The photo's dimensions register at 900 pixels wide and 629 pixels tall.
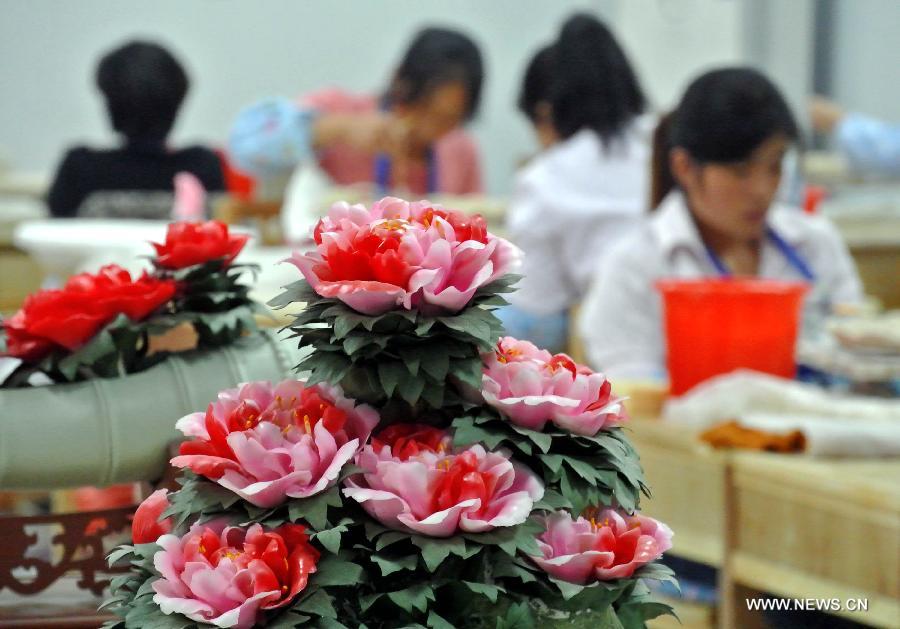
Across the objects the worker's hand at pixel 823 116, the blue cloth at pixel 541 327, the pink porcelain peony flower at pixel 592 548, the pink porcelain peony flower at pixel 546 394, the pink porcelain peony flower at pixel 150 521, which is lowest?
the blue cloth at pixel 541 327

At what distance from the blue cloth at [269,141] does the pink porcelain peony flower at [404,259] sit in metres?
2.37

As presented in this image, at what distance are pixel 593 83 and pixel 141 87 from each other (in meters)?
1.21

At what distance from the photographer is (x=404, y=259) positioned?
71 cm

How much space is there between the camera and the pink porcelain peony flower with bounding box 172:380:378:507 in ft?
2.26

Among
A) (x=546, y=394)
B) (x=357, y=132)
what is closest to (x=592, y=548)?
(x=546, y=394)

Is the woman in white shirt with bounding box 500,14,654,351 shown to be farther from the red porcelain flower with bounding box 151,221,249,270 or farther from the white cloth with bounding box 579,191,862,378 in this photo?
the red porcelain flower with bounding box 151,221,249,270

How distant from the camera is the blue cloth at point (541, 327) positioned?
127 inches

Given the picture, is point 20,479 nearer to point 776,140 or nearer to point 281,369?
point 281,369

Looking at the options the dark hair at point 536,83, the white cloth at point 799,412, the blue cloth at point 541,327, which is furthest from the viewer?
the dark hair at point 536,83

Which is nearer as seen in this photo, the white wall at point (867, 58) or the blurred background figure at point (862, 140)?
the blurred background figure at point (862, 140)

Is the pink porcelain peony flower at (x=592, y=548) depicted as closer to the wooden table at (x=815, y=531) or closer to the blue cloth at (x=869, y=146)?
the wooden table at (x=815, y=531)

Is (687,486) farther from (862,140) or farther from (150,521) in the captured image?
(862,140)

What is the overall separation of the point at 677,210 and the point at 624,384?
475mm

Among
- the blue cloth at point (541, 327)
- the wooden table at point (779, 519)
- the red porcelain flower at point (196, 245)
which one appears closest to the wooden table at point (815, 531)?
the wooden table at point (779, 519)
